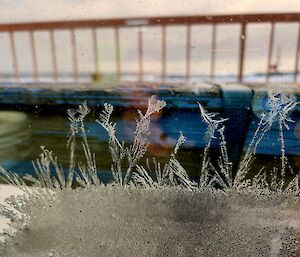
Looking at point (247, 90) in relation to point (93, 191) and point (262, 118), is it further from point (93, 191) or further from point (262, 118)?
point (93, 191)

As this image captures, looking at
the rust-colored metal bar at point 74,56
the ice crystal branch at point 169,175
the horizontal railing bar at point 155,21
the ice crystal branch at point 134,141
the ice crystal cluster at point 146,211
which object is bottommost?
the ice crystal cluster at point 146,211

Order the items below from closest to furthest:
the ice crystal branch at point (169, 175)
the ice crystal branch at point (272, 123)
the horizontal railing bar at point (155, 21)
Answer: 1. the horizontal railing bar at point (155, 21)
2. the ice crystal branch at point (272, 123)
3. the ice crystal branch at point (169, 175)

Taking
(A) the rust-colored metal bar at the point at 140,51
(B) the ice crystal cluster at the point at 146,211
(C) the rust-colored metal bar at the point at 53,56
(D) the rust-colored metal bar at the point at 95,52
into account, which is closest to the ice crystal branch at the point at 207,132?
(B) the ice crystal cluster at the point at 146,211

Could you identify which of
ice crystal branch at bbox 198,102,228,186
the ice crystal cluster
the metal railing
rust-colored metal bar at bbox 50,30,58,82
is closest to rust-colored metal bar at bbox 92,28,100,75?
the metal railing

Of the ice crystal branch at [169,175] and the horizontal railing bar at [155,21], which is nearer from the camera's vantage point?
the horizontal railing bar at [155,21]

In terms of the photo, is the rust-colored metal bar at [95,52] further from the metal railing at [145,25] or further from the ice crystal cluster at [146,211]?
the ice crystal cluster at [146,211]

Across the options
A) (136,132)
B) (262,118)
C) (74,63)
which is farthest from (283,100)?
(74,63)
